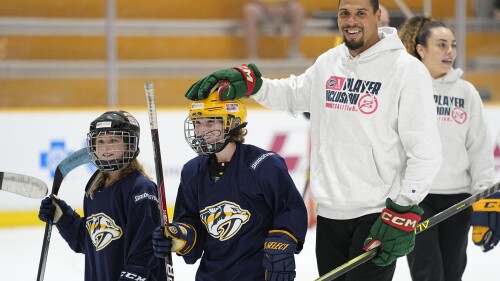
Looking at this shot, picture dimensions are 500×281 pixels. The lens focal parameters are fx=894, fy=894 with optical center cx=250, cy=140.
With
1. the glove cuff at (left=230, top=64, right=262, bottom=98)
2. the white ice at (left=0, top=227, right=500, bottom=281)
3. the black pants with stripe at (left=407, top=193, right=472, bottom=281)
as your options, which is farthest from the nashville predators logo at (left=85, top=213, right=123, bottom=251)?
the white ice at (left=0, top=227, right=500, bottom=281)

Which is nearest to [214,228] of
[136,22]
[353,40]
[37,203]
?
[353,40]

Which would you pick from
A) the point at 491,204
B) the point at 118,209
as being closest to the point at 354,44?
the point at 118,209

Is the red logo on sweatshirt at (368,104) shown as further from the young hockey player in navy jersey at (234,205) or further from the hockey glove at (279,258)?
the hockey glove at (279,258)

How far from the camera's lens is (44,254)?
2951mm

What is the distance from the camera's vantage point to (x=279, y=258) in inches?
95.1

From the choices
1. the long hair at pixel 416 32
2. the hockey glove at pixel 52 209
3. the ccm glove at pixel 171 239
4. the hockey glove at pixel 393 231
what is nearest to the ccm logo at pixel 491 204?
the long hair at pixel 416 32

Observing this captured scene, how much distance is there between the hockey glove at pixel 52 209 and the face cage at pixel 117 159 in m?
0.24

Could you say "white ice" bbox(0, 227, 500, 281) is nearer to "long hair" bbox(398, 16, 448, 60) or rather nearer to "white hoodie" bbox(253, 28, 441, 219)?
"long hair" bbox(398, 16, 448, 60)

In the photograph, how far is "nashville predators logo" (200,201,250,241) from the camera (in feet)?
8.35

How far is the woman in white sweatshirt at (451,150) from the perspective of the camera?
3.19 meters

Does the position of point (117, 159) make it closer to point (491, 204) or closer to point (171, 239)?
point (171, 239)

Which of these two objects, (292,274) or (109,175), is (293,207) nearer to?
(292,274)

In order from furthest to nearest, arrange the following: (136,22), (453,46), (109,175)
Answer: (136,22), (453,46), (109,175)

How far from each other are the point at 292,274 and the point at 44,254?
0.94m
